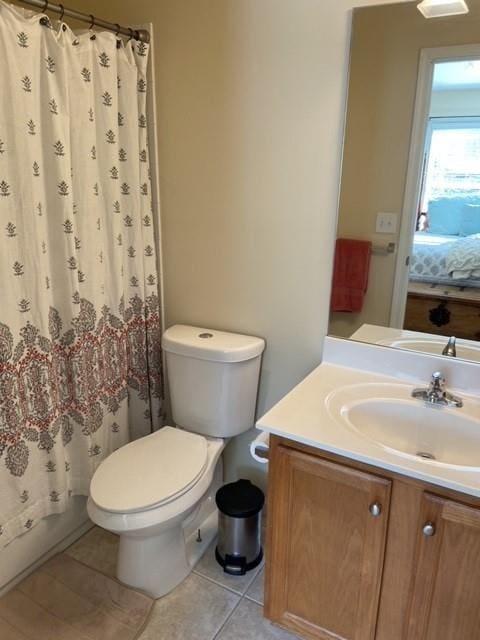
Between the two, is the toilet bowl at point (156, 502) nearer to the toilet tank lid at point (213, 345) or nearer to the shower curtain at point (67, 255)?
the shower curtain at point (67, 255)

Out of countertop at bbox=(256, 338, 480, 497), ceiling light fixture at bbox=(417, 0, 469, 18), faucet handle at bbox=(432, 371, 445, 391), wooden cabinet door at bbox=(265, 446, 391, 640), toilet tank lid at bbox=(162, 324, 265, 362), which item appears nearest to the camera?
countertop at bbox=(256, 338, 480, 497)

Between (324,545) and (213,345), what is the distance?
31.3 inches

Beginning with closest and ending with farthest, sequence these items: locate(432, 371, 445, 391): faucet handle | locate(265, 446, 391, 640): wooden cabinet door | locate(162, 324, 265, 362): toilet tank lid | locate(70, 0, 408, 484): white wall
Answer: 1. locate(265, 446, 391, 640): wooden cabinet door
2. locate(432, 371, 445, 391): faucet handle
3. locate(70, 0, 408, 484): white wall
4. locate(162, 324, 265, 362): toilet tank lid

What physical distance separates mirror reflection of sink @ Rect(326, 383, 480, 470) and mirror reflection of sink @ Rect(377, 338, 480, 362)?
0.16 meters

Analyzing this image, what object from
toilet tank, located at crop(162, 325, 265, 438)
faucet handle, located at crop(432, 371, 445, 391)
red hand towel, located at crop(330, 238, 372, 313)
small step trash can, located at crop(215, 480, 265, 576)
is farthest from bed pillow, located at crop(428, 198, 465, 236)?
small step trash can, located at crop(215, 480, 265, 576)

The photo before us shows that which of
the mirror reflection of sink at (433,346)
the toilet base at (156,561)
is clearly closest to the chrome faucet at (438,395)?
the mirror reflection of sink at (433,346)

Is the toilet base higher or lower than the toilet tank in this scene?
lower

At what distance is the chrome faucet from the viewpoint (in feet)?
4.78

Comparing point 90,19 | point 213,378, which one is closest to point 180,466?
point 213,378

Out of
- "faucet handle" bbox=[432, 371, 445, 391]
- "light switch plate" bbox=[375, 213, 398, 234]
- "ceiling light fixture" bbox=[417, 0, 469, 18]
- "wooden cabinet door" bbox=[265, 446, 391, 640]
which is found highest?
"ceiling light fixture" bbox=[417, 0, 469, 18]

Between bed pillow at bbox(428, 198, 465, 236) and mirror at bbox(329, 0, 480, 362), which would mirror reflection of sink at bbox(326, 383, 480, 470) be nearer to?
mirror at bbox(329, 0, 480, 362)

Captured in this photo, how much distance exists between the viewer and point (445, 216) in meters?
1.52

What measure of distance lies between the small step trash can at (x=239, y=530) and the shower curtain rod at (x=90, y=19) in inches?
70.1

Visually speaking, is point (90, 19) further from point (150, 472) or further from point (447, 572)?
point (447, 572)
